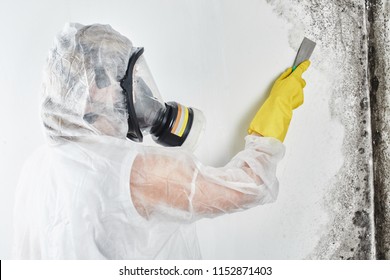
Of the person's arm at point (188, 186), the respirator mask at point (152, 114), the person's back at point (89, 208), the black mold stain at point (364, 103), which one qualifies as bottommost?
the person's back at point (89, 208)

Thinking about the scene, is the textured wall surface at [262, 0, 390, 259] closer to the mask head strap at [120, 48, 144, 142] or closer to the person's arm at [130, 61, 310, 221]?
the person's arm at [130, 61, 310, 221]

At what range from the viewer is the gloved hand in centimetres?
138

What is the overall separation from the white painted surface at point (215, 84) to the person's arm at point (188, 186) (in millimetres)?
381

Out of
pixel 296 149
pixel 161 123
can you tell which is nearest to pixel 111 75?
pixel 161 123

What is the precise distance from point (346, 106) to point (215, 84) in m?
0.48

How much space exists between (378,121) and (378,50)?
250 mm

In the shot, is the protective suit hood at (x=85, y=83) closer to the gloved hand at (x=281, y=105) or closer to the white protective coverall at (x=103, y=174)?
the white protective coverall at (x=103, y=174)

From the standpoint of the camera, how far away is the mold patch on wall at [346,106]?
60.4 inches

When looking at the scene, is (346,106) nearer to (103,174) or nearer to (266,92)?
(266,92)

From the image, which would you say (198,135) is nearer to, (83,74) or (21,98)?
(83,74)

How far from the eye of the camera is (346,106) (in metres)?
1.61

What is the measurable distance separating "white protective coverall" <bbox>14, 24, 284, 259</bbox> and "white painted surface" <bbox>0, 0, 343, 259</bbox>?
324mm

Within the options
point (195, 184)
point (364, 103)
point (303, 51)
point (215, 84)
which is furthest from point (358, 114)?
point (195, 184)

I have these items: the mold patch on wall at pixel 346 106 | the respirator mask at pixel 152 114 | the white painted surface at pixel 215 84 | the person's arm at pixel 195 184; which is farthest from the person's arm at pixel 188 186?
the mold patch on wall at pixel 346 106
